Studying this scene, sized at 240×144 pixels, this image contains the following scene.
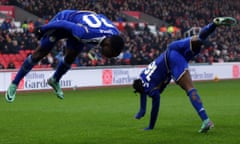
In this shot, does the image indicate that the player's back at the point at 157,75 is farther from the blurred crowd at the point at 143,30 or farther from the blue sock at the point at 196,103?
the blurred crowd at the point at 143,30

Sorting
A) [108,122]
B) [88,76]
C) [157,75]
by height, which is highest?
[157,75]

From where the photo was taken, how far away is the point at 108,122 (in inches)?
535

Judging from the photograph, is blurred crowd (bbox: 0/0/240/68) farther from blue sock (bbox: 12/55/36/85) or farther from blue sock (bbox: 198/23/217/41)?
blue sock (bbox: 12/55/36/85)

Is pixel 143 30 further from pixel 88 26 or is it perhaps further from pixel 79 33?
pixel 79 33

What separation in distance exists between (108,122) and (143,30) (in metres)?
23.7

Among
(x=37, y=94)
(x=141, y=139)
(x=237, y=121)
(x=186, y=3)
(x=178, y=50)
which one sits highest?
(x=178, y=50)

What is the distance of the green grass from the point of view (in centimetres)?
1055

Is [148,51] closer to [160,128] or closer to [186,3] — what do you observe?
[186,3]

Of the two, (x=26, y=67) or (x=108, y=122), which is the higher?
(x=26, y=67)

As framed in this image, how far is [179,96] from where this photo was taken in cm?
2247

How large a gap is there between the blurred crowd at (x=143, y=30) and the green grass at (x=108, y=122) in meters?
7.14


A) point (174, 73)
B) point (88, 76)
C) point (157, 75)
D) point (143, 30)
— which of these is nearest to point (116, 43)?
point (174, 73)

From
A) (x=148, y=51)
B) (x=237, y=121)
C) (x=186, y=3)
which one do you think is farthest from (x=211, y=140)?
(x=186, y=3)

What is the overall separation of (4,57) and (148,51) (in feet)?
32.4
